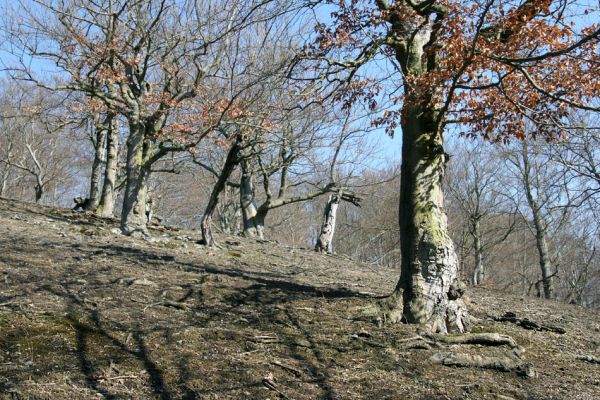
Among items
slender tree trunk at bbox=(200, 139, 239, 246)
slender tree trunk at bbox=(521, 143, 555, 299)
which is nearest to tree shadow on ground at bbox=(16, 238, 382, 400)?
slender tree trunk at bbox=(200, 139, 239, 246)

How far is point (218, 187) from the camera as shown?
31.8 ft

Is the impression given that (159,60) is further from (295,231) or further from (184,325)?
(295,231)

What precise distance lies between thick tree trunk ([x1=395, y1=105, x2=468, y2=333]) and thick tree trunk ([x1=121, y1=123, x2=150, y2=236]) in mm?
6472

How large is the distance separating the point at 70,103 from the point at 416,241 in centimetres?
1293

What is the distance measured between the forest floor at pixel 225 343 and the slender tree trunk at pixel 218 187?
8.90 ft

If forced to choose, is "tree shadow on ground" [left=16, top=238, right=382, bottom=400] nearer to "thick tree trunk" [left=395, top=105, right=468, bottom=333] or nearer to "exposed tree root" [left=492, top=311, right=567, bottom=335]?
"thick tree trunk" [left=395, top=105, right=468, bottom=333]

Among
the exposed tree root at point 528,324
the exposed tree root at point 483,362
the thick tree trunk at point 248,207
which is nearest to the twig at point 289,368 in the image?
the exposed tree root at point 483,362

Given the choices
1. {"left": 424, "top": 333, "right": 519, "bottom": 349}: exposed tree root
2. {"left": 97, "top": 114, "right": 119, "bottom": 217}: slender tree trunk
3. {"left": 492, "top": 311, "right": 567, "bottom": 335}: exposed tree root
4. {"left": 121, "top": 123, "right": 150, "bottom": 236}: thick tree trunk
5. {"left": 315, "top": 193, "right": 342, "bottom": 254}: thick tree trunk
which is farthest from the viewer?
{"left": 97, "top": 114, "right": 119, "bottom": 217}: slender tree trunk

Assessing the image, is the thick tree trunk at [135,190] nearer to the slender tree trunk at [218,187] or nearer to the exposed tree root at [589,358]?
the slender tree trunk at [218,187]

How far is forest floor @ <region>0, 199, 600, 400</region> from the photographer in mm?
3312

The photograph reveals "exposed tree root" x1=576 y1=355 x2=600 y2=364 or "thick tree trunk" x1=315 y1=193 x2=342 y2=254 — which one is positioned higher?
"thick tree trunk" x1=315 y1=193 x2=342 y2=254

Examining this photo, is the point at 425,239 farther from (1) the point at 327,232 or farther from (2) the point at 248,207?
(2) the point at 248,207

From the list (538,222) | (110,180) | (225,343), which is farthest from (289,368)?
(538,222)

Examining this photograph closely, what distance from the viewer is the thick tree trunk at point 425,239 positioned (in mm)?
5246
